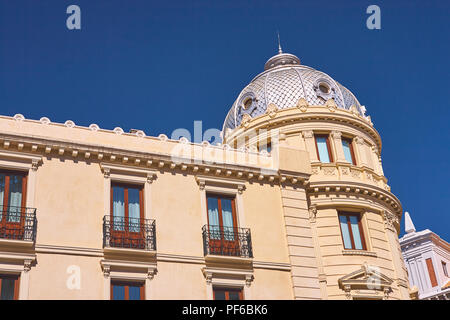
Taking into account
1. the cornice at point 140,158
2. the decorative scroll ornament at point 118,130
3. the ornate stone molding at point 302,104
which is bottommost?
the cornice at point 140,158

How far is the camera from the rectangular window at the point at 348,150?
94.5 feet

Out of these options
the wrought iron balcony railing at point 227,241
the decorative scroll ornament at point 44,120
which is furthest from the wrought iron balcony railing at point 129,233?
the decorative scroll ornament at point 44,120

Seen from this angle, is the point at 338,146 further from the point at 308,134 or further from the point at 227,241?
the point at 227,241

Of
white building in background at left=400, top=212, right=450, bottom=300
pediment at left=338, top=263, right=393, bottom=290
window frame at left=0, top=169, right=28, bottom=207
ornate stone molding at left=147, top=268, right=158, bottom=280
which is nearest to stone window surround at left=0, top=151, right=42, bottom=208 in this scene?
window frame at left=0, top=169, right=28, bottom=207

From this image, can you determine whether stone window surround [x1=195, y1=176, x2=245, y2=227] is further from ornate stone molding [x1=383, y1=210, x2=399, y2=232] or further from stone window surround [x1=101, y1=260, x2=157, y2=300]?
ornate stone molding [x1=383, y1=210, x2=399, y2=232]

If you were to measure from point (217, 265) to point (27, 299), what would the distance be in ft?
20.4

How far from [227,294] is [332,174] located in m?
8.89

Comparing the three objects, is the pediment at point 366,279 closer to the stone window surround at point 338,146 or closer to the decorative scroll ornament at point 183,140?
the stone window surround at point 338,146

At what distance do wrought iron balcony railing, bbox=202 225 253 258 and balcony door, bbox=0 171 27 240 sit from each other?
6.05m

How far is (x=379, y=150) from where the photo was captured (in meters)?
31.4

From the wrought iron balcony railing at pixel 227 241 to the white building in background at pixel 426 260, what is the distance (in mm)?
28164

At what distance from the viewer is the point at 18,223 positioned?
19.2 metres
